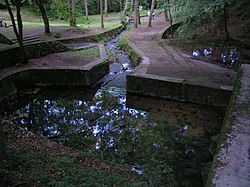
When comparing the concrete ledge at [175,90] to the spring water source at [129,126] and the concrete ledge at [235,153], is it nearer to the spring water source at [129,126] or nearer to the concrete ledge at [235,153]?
the spring water source at [129,126]

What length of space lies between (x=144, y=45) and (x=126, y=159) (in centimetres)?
1150

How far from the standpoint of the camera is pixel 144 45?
16422mm

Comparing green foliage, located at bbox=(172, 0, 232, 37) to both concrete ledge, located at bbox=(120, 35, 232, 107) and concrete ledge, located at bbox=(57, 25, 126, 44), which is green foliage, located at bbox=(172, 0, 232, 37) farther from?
concrete ledge, located at bbox=(57, 25, 126, 44)

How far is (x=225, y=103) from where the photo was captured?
27.7ft

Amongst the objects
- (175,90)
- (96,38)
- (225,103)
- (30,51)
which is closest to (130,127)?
(175,90)

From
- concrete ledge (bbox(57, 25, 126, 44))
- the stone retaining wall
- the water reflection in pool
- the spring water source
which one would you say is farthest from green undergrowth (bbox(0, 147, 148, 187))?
concrete ledge (bbox(57, 25, 126, 44))

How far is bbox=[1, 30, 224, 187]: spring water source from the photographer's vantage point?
592 centimetres

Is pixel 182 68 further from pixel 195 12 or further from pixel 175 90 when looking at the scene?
pixel 195 12

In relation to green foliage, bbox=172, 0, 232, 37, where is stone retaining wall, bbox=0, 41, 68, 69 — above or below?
below

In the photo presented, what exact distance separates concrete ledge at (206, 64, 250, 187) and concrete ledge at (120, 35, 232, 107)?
11.2ft

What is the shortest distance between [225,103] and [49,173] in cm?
650

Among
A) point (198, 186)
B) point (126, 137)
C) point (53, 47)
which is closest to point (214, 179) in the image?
point (198, 186)

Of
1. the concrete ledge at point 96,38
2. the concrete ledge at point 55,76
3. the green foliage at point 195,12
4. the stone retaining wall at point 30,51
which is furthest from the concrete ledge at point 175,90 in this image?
the concrete ledge at point 96,38

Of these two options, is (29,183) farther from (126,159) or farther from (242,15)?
(242,15)
